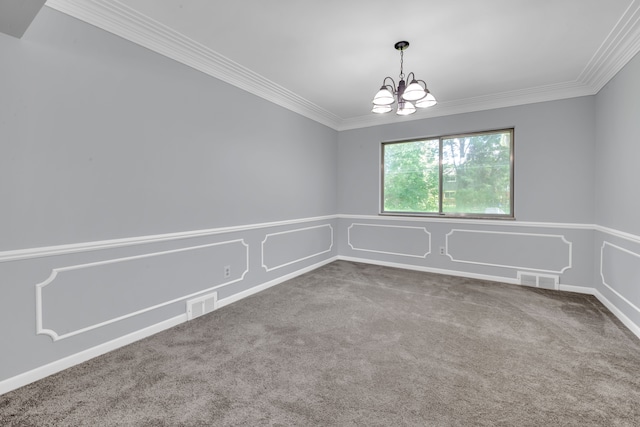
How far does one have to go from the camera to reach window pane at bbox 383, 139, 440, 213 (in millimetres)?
4758

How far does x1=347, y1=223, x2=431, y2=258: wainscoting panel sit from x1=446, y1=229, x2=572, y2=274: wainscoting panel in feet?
1.34

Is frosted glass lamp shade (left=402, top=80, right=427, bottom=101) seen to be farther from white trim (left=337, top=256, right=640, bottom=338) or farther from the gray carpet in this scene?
white trim (left=337, top=256, right=640, bottom=338)

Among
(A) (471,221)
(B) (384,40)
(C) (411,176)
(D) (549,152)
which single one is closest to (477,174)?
(A) (471,221)

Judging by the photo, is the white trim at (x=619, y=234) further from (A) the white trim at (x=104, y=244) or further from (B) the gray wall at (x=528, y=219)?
(A) the white trim at (x=104, y=244)

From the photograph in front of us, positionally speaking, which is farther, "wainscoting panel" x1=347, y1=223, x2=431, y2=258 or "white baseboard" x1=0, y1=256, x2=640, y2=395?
"wainscoting panel" x1=347, y1=223, x2=431, y2=258

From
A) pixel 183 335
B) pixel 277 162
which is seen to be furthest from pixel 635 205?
pixel 183 335

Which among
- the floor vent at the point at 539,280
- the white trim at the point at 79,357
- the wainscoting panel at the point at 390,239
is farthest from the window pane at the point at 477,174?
the white trim at the point at 79,357

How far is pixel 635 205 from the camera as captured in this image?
2641mm

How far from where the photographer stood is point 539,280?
393 centimetres

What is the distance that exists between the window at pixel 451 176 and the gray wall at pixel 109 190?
2.52 metres

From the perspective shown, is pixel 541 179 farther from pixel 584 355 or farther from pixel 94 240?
pixel 94 240

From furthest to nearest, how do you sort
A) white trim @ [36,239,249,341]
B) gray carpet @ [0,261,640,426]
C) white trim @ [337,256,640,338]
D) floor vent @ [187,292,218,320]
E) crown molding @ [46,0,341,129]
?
floor vent @ [187,292,218,320], white trim @ [337,256,640,338], crown molding @ [46,0,341,129], white trim @ [36,239,249,341], gray carpet @ [0,261,640,426]

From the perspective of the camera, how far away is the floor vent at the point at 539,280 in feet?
12.6

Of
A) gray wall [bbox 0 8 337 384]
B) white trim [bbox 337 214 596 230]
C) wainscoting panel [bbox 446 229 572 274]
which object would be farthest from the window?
Result: gray wall [bbox 0 8 337 384]
